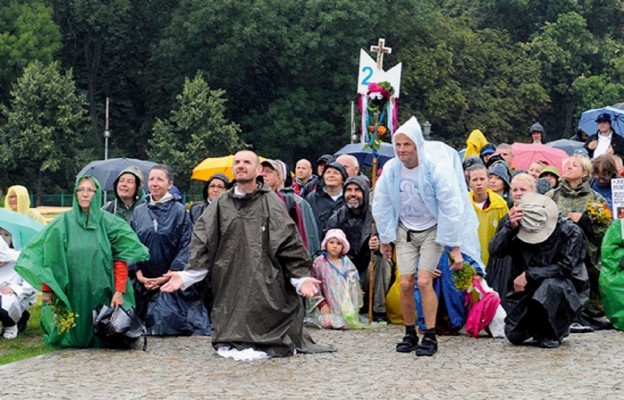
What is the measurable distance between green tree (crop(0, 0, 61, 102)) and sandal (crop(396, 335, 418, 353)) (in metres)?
48.4

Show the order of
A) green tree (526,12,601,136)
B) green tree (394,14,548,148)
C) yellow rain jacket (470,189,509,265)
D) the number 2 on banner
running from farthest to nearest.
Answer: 1. green tree (526,12,601,136)
2. green tree (394,14,548,148)
3. the number 2 on banner
4. yellow rain jacket (470,189,509,265)

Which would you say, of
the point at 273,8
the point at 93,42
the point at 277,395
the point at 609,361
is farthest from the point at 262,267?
the point at 93,42

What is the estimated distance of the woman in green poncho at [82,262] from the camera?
32.2 ft

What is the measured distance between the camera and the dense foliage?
55.3 meters

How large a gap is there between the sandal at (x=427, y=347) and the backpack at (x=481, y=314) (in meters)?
1.19

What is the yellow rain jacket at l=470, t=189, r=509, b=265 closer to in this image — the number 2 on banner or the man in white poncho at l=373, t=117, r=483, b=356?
the man in white poncho at l=373, t=117, r=483, b=356

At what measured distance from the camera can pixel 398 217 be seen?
Result: 9844mm

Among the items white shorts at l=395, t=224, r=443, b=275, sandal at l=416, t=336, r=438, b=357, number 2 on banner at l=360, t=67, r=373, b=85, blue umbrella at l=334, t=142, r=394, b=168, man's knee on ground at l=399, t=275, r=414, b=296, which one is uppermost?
number 2 on banner at l=360, t=67, r=373, b=85

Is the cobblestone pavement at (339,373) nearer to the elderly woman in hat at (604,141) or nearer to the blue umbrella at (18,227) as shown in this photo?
the blue umbrella at (18,227)

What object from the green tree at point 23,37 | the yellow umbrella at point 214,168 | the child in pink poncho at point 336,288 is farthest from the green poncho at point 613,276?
the green tree at point 23,37

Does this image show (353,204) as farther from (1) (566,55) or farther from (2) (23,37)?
(1) (566,55)

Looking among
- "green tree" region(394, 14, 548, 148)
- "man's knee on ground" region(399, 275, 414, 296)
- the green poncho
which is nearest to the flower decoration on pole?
the green poncho

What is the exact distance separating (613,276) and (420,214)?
106 inches

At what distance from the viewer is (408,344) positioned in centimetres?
980
